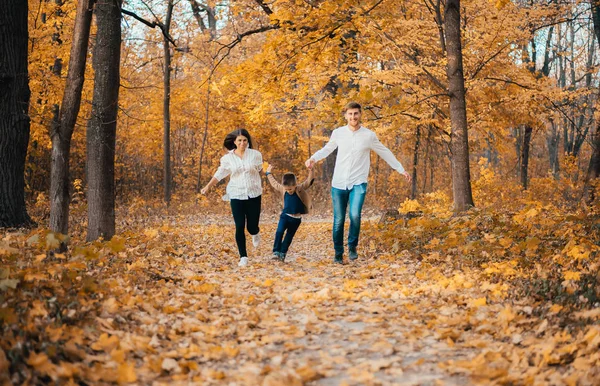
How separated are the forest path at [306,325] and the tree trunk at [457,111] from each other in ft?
11.0

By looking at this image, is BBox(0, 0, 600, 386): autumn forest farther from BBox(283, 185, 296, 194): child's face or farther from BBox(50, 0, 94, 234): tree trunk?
BBox(283, 185, 296, 194): child's face

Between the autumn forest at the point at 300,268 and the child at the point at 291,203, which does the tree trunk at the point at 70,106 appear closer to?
the autumn forest at the point at 300,268

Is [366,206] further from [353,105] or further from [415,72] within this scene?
[353,105]

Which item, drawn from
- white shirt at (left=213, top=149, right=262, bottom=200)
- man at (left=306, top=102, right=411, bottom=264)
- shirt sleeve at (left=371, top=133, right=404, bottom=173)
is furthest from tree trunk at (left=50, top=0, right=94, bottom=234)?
shirt sleeve at (left=371, top=133, right=404, bottom=173)

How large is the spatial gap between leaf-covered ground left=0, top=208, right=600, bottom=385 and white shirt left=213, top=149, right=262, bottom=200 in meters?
1.60

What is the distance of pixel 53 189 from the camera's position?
716 cm

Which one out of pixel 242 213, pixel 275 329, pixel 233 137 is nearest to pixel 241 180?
pixel 242 213

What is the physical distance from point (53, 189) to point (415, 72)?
932cm

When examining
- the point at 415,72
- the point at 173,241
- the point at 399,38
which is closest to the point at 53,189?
the point at 173,241

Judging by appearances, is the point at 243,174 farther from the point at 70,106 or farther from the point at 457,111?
the point at 457,111

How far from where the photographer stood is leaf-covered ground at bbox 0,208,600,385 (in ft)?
11.4

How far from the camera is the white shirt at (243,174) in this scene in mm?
8258

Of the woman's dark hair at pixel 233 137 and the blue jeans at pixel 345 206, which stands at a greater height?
the woman's dark hair at pixel 233 137

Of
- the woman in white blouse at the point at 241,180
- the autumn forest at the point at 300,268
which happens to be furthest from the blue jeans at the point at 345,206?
the woman in white blouse at the point at 241,180
